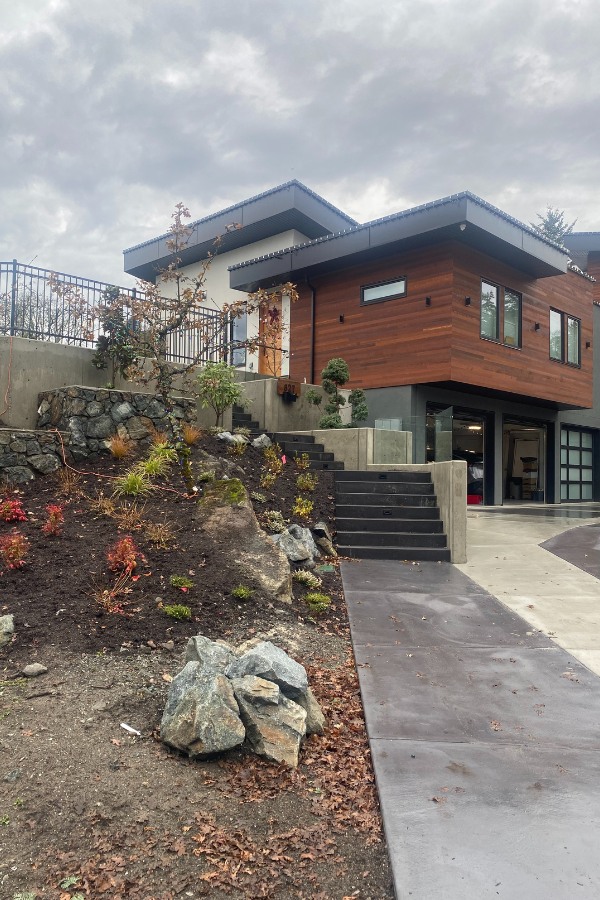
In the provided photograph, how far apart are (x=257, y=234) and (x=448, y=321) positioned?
7.88 m

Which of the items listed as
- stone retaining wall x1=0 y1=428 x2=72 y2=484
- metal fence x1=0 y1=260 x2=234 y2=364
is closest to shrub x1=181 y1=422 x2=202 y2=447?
stone retaining wall x1=0 y1=428 x2=72 y2=484

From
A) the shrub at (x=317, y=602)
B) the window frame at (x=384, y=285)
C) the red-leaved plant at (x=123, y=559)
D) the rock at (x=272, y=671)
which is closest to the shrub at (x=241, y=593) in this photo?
the shrub at (x=317, y=602)

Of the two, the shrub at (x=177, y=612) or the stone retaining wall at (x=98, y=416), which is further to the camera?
the stone retaining wall at (x=98, y=416)

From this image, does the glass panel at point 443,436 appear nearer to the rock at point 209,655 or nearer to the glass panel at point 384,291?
the glass panel at point 384,291

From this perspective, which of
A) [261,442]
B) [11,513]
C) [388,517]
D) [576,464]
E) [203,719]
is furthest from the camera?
[576,464]

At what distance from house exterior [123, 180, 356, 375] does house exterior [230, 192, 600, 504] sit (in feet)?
4.32

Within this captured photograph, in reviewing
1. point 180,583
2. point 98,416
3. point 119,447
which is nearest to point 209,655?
point 180,583

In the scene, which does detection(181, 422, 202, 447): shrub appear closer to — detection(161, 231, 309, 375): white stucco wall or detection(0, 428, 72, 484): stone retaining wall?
detection(0, 428, 72, 484): stone retaining wall

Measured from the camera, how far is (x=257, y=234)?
1797cm

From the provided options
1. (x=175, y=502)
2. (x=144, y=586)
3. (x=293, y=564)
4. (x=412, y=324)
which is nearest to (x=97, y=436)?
(x=175, y=502)

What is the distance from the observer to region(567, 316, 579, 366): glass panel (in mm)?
17859

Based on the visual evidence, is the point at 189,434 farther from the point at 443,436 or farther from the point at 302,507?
the point at 443,436

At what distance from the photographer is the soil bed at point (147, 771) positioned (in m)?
1.92

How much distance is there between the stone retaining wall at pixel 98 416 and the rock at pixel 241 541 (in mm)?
2197
